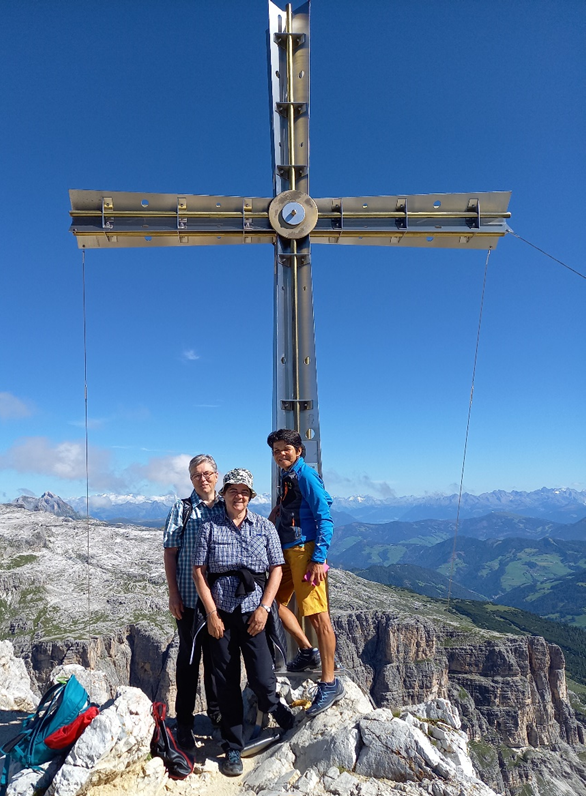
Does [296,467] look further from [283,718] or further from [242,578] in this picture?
[283,718]

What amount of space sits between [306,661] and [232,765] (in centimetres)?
167

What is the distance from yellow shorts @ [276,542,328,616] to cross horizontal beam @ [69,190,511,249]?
486 cm

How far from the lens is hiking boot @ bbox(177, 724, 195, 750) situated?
568 cm

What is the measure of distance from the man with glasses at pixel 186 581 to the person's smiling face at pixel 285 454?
2.83 ft

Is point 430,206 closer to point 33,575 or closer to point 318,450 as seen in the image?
point 318,450

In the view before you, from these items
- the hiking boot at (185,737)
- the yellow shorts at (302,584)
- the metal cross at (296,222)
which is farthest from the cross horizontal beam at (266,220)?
the hiking boot at (185,737)

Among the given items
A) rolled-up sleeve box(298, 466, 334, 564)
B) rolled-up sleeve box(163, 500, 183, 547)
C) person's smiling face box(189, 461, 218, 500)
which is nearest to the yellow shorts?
rolled-up sleeve box(298, 466, 334, 564)

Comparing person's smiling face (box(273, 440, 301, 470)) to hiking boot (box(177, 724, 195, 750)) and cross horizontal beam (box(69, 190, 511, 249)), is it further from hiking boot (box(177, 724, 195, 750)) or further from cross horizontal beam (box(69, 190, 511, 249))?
cross horizontal beam (box(69, 190, 511, 249))

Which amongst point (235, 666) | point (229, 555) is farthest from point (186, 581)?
point (235, 666)

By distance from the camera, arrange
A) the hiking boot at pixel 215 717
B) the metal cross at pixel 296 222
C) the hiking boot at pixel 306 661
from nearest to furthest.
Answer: the hiking boot at pixel 215 717 < the hiking boot at pixel 306 661 < the metal cross at pixel 296 222

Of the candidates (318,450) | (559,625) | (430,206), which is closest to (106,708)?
(318,450)

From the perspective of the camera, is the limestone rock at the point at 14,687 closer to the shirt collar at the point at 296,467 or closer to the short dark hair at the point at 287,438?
the shirt collar at the point at 296,467

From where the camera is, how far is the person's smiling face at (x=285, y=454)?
6172 millimetres

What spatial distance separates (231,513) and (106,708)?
91.5 inches
